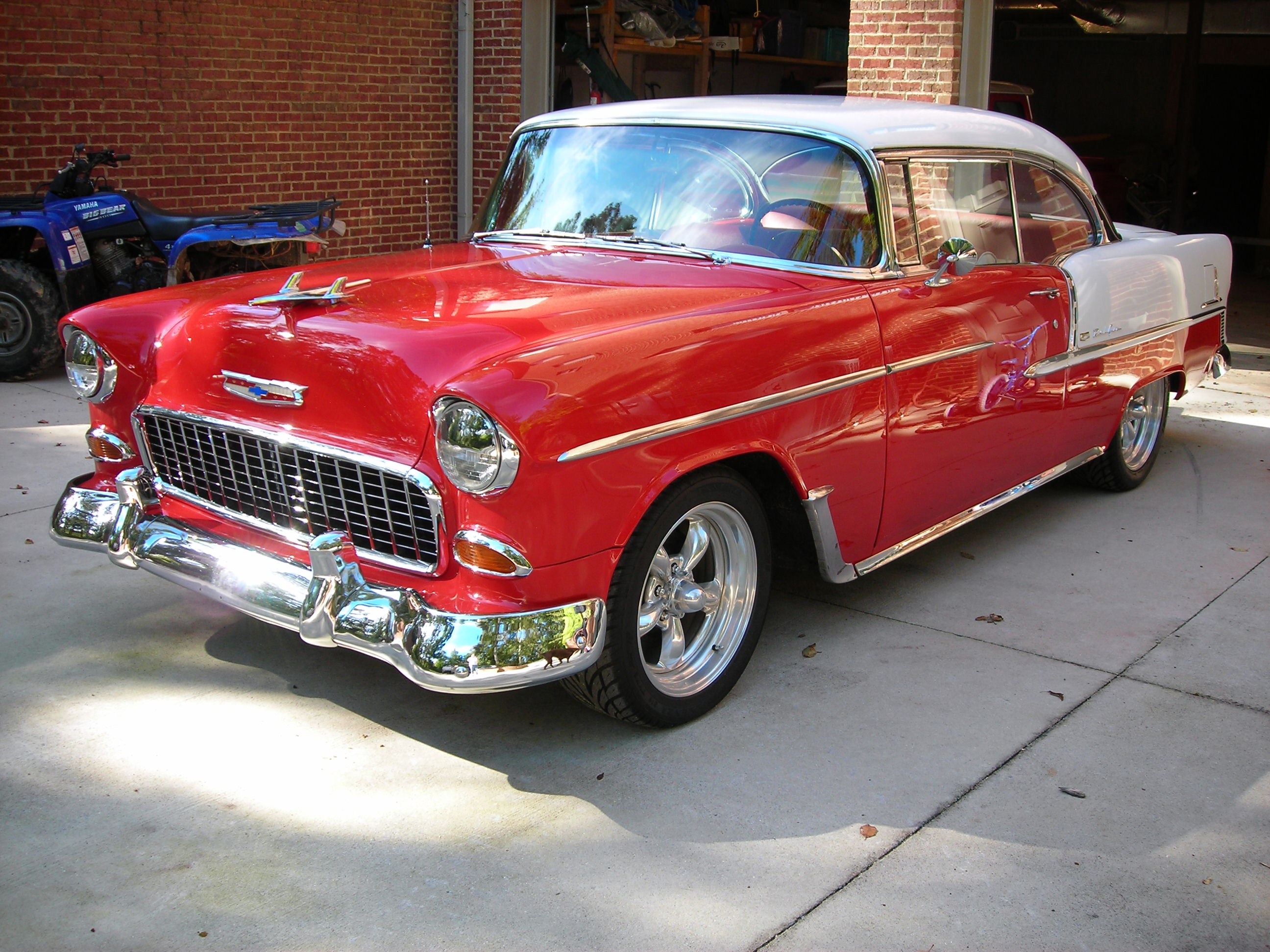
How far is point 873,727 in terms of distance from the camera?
11.1 ft

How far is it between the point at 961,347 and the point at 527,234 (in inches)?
62.0

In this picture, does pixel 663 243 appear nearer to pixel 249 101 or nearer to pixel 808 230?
pixel 808 230

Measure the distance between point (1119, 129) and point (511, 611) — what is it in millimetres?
18428

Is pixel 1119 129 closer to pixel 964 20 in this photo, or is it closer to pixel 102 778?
pixel 964 20

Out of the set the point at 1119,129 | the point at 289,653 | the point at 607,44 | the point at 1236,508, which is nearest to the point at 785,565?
the point at 289,653

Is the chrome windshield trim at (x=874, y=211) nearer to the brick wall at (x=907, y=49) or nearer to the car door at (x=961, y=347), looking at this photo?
the car door at (x=961, y=347)

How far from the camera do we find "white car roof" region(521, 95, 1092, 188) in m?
3.91

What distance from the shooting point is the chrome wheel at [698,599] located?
129 inches

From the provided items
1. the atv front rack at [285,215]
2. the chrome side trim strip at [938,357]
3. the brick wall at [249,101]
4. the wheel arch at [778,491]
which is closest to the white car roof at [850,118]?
the chrome side trim strip at [938,357]

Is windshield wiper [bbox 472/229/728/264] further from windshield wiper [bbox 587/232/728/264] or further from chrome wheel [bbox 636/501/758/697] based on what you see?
chrome wheel [bbox 636/501/758/697]

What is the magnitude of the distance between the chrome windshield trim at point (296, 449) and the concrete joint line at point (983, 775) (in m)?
1.14

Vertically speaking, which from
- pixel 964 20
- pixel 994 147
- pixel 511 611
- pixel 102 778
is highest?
pixel 964 20

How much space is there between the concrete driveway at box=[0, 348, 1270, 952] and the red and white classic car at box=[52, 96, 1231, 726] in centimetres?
33

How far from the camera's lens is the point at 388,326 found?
306 cm
